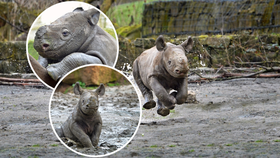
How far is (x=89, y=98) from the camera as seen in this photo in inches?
155

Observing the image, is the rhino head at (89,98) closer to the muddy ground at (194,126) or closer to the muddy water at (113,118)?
the muddy water at (113,118)

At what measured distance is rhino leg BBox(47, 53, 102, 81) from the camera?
317cm

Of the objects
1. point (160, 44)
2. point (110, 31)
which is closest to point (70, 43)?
point (110, 31)

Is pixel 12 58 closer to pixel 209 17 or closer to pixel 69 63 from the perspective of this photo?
pixel 209 17

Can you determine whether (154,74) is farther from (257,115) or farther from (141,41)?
(141,41)

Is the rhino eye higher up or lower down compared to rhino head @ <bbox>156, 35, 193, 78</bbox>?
higher up

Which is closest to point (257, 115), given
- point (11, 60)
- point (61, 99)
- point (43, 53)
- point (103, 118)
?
point (103, 118)

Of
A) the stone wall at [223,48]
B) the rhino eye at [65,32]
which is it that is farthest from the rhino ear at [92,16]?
the stone wall at [223,48]

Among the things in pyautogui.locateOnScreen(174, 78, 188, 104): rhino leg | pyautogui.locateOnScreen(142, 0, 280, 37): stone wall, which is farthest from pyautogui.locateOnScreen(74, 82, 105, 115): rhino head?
pyautogui.locateOnScreen(142, 0, 280, 37): stone wall

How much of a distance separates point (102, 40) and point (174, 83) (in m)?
1.81

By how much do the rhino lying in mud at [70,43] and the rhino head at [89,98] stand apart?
569mm

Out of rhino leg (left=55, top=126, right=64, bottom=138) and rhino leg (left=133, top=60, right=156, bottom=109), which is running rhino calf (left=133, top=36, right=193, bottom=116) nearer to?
rhino leg (left=133, top=60, right=156, bottom=109)

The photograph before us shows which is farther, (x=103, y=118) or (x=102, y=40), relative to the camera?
(x=103, y=118)

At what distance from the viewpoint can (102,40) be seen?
11.3ft
